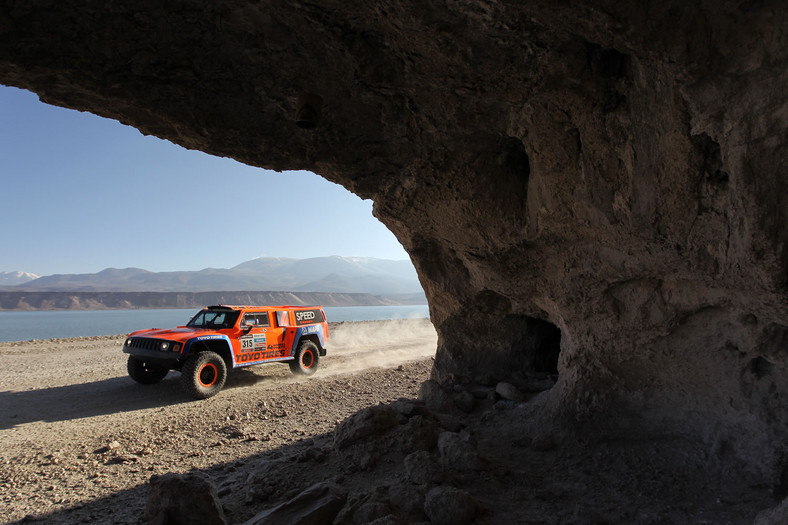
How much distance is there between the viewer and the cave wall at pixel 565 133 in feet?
7.61

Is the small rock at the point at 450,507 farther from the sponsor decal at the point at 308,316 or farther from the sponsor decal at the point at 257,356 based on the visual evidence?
the sponsor decal at the point at 308,316

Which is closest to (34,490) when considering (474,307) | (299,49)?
(299,49)

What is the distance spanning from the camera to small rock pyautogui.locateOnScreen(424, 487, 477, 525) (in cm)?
289

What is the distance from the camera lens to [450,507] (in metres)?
2.92

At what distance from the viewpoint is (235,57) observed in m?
3.22

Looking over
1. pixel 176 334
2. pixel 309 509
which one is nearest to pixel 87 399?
pixel 176 334

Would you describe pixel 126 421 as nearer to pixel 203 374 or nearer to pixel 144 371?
pixel 203 374

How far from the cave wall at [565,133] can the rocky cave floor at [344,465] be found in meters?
0.54

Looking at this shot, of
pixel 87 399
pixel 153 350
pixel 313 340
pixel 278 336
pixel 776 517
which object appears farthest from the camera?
pixel 313 340

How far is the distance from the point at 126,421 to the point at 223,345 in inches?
111

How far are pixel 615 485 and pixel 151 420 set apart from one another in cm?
665

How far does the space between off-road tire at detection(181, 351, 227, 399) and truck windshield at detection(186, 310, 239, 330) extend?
1.00 m

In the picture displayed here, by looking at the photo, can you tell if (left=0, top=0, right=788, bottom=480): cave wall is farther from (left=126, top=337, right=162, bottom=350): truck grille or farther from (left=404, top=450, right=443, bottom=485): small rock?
(left=126, top=337, right=162, bottom=350): truck grille

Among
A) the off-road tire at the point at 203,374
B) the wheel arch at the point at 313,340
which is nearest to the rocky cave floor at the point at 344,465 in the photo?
the off-road tire at the point at 203,374
